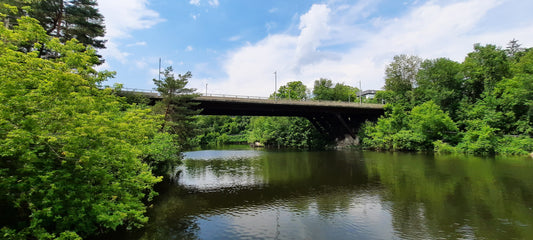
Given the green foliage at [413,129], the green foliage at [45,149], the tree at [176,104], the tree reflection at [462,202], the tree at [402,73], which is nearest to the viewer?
the green foliage at [45,149]

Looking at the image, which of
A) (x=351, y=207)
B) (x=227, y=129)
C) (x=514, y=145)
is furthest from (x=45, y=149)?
(x=227, y=129)

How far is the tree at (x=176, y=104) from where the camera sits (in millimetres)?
18984

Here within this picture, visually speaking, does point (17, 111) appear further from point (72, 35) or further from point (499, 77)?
point (499, 77)

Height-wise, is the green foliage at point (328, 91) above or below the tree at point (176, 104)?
above

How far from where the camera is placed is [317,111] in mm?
43594

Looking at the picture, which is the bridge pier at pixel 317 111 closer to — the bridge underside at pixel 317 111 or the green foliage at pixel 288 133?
the bridge underside at pixel 317 111

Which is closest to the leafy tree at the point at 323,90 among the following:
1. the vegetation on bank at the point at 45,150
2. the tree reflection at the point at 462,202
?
the tree reflection at the point at 462,202

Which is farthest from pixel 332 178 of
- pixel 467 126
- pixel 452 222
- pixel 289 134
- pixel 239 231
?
pixel 289 134

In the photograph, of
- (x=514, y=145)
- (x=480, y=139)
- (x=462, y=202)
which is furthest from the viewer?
(x=480, y=139)

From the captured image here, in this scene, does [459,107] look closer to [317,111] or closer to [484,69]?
[484,69]

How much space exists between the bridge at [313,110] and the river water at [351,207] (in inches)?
725

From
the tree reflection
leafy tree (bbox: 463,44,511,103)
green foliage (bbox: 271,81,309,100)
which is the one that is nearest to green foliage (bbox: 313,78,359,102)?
green foliage (bbox: 271,81,309,100)

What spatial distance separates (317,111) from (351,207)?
33306mm

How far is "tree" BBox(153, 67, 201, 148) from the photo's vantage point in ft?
62.3
